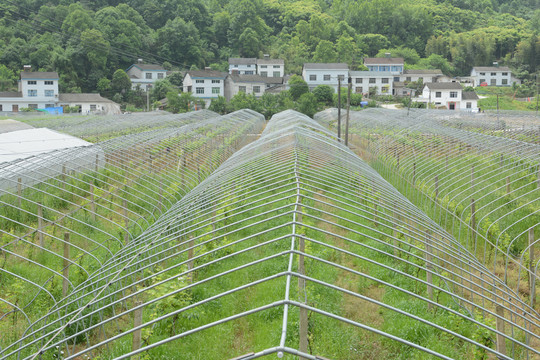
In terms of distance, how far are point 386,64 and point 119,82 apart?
3615cm

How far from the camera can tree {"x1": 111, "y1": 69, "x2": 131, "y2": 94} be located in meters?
59.6

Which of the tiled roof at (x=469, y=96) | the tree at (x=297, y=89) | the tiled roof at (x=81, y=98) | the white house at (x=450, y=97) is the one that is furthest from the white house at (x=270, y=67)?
the tiled roof at (x=81, y=98)

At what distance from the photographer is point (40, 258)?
8938mm

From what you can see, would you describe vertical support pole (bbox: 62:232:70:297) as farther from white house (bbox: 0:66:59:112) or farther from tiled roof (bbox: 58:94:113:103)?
white house (bbox: 0:66:59:112)

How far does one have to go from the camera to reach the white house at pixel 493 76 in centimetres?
7518

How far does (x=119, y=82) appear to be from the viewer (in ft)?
196

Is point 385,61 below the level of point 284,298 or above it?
above

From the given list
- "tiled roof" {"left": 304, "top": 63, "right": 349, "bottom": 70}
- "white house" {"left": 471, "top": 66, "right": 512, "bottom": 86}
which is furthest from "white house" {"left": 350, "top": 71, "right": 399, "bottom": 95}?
"white house" {"left": 471, "top": 66, "right": 512, "bottom": 86}

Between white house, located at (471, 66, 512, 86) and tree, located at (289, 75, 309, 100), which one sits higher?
white house, located at (471, 66, 512, 86)

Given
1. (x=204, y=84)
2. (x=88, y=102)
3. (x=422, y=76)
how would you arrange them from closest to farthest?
(x=88, y=102)
(x=204, y=84)
(x=422, y=76)

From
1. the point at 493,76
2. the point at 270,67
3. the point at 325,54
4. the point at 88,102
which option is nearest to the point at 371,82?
the point at 325,54

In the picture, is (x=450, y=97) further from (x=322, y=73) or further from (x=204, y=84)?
(x=204, y=84)

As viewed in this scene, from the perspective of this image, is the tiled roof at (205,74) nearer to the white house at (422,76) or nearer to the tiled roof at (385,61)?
the tiled roof at (385,61)

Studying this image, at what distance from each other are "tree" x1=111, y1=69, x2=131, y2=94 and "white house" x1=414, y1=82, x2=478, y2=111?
110ft
